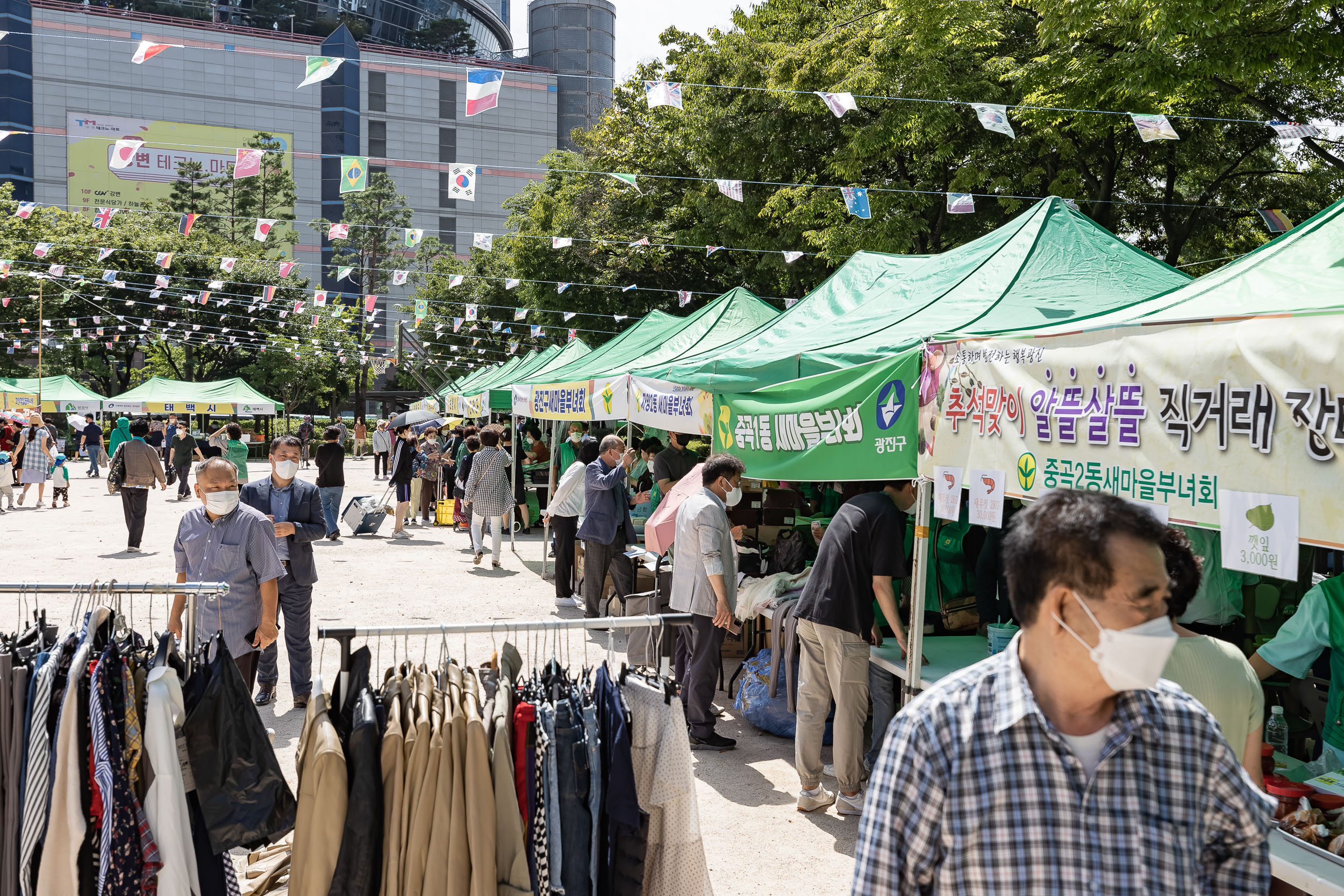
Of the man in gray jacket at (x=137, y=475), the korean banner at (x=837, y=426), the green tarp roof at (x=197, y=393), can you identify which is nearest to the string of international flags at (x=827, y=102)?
the man in gray jacket at (x=137, y=475)

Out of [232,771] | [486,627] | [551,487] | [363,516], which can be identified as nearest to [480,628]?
[486,627]

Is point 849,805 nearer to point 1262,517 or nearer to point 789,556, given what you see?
point 789,556

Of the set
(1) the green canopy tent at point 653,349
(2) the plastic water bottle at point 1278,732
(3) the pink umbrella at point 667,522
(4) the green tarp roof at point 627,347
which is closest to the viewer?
(2) the plastic water bottle at point 1278,732

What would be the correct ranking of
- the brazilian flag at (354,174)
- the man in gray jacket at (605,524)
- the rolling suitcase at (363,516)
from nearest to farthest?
the man in gray jacket at (605,524) → the brazilian flag at (354,174) → the rolling suitcase at (363,516)

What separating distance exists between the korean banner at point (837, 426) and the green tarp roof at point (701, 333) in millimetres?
3578

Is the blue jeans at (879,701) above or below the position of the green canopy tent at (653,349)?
below

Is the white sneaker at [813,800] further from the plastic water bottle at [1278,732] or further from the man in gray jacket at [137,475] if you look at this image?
the man in gray jacket at [137,475]

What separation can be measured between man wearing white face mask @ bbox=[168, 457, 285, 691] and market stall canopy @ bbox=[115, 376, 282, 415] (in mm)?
29555

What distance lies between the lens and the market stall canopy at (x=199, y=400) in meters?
32.7

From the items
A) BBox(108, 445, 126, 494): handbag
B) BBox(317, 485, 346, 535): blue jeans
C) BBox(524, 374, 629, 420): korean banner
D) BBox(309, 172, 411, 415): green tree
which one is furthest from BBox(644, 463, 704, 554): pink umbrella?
BBox(309, 172, 411, 415): green tree

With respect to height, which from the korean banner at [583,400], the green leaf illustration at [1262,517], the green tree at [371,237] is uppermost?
the green tree at [371,237]

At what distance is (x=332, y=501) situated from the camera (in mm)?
14367

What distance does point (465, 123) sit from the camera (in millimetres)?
69938

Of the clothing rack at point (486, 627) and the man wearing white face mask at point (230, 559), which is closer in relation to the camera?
the clothing rack at point (486, 627)
